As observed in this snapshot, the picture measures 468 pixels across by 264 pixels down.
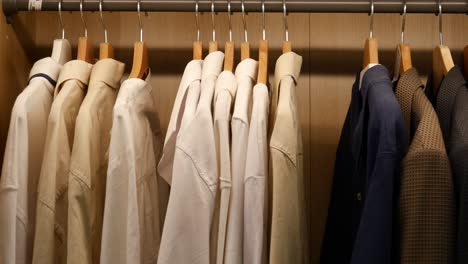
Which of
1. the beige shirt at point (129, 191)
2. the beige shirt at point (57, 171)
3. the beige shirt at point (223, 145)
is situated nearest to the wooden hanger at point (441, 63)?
the beige shirt at point (223, 145)

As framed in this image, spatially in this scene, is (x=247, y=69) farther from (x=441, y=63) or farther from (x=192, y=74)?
(x=441, y=63)

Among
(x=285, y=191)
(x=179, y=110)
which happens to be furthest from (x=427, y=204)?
(x=179, y=110)

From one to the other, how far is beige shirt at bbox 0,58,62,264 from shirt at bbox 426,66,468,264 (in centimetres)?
64

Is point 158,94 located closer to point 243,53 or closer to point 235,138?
point 243,53

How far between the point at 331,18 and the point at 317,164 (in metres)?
0.31

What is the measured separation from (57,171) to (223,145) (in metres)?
0.27

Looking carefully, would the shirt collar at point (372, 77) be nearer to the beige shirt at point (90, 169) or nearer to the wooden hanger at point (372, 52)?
the wooden hanger at point (372, 52)

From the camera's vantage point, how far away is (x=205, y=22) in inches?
51.3

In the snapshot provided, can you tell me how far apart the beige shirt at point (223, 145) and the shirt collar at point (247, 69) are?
0.14 ft

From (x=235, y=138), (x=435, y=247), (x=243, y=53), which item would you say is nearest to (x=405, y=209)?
(x=435, y=247)

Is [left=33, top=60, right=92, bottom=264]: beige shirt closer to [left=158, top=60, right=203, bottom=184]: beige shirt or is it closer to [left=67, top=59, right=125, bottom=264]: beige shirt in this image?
[left=67, top=59, right=125, bottom=264]: beige shirt

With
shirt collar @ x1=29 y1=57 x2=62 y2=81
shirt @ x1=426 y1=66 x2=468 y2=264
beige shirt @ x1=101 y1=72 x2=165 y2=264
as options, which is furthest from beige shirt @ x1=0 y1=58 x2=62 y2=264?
shirt @ x1=426 y1=66 x2=468 y2=264

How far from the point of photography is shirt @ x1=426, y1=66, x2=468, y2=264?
781mm

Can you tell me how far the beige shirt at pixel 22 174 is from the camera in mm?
924
